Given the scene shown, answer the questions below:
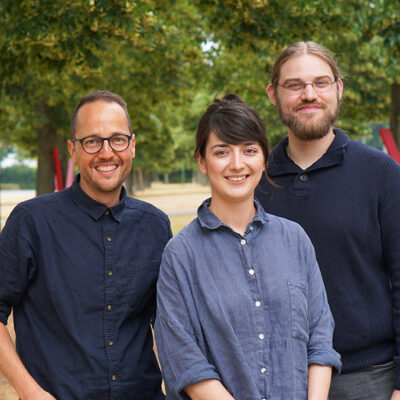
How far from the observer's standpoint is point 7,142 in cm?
2289

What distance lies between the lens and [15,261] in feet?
8.32

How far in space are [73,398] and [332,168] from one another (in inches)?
58.9

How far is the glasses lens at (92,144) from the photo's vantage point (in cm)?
265

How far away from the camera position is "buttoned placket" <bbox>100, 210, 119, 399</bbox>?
249cm

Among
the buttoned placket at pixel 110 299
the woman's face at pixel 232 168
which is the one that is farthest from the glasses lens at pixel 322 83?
the buttoned placket at pixel 110 299

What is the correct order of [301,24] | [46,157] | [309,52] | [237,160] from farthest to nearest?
[46,157]
[301,24]
[309,52]
[237,160]

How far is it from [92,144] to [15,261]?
0.60 metres

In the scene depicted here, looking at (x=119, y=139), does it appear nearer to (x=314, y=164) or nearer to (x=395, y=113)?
(x=314, y=164)

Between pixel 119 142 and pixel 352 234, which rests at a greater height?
pixel 119 142

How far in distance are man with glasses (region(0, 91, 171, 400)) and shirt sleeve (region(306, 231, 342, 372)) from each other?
737 millimetres

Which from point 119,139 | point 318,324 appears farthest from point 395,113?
point 318,324

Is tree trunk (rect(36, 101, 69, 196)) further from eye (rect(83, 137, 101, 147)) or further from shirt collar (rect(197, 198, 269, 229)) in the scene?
shirt collar (rect(197, 198, 269, 229))

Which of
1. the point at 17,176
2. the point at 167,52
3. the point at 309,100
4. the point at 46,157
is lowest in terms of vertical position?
the point at 17,176

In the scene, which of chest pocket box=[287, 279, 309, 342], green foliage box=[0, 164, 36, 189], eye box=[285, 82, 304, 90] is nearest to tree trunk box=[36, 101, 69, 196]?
eye box=[285, 82, 304, 90]
